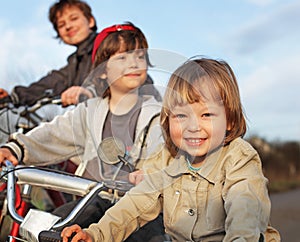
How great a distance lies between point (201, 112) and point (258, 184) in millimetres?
316

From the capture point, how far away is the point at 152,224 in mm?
2500

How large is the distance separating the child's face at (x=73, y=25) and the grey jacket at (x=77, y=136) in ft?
4.12

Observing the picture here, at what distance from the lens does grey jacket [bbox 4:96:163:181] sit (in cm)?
273

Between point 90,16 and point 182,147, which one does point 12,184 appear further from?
point 90,16

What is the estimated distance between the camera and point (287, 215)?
9695 millimetres

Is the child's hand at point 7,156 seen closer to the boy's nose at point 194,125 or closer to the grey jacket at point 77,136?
the grey jacket at point 77,136

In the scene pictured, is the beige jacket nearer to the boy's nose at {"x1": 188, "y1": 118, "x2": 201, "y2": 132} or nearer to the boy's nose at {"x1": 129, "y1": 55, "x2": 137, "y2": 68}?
the boy's nose at {"x1": 188, "y1": 118, "x2": 201, "y2": 132}

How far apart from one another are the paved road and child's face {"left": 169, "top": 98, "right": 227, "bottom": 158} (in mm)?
5206

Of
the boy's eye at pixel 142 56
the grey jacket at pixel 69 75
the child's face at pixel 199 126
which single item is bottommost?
the child's face at pixel 199 126

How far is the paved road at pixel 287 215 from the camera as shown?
25.2 feet

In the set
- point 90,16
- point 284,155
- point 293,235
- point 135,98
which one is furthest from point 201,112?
point 284,155

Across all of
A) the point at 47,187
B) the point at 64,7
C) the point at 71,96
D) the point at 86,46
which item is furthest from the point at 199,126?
the point at 64,7

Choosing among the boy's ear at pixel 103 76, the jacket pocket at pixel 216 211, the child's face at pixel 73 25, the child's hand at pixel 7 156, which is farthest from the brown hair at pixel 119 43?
the child's face at pixel 73 25

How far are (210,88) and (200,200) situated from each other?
400mm
